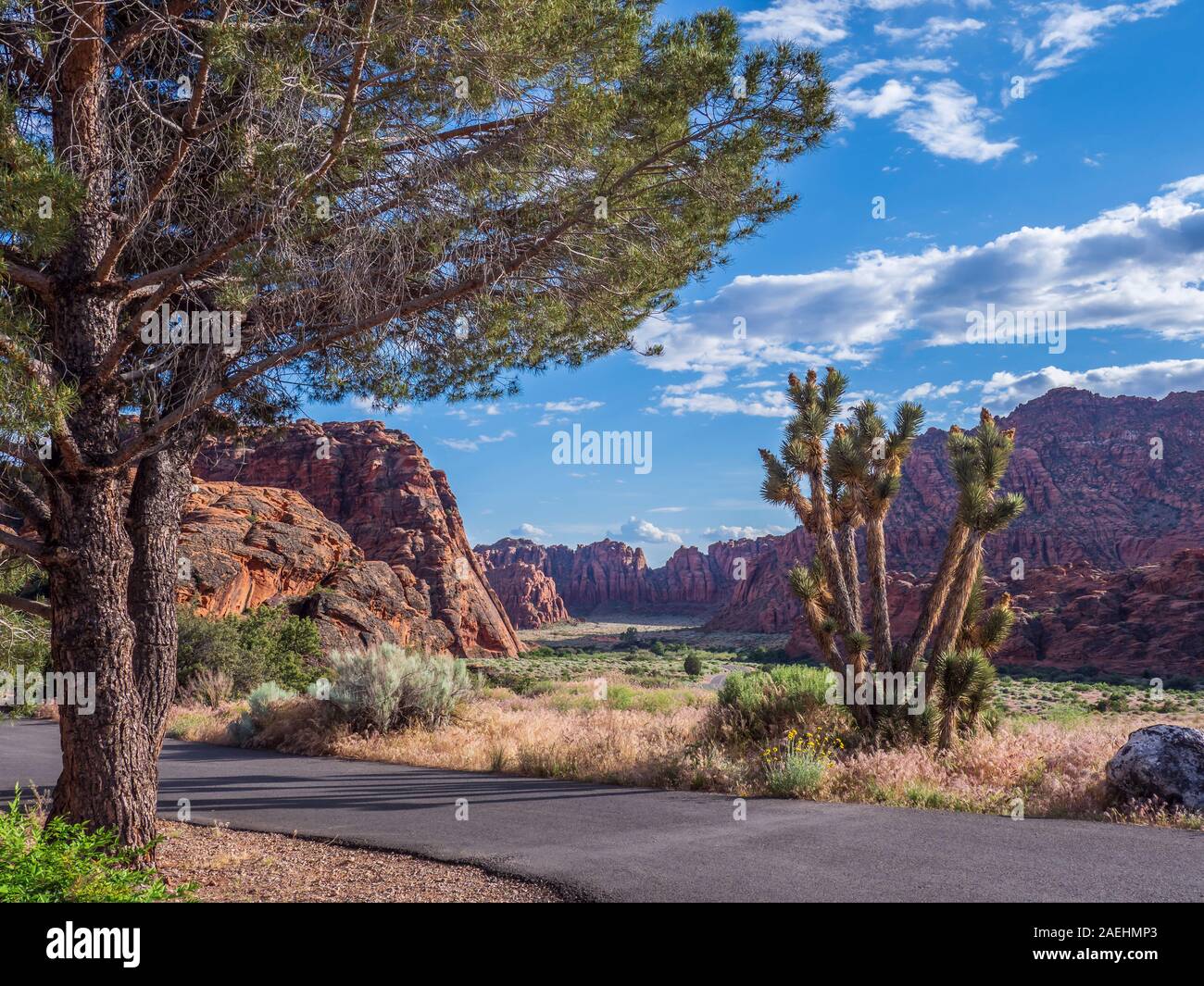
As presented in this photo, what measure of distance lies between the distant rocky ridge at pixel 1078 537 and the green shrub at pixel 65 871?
188 ft

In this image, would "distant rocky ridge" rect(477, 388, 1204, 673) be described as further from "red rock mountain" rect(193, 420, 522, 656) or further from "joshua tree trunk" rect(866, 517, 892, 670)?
"joshua tree trunk" rect(866, 517, 892, 670)

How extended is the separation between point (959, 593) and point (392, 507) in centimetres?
6188

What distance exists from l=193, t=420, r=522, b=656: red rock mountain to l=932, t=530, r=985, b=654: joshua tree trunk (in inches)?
1955

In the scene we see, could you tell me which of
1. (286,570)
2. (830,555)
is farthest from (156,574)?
(286,570)

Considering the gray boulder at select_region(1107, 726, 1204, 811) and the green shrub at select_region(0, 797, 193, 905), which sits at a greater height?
the green shrub at select_region(0, 797, 193, 905)

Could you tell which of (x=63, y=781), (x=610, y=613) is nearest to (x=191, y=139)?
(x=63, y=781)

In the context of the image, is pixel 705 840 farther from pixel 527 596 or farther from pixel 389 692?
pixel 527 596

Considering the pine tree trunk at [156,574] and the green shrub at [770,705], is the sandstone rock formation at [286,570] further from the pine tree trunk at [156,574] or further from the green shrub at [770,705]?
the pine tree trunk at [156,574]

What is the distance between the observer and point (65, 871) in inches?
206

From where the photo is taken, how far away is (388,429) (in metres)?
80.8

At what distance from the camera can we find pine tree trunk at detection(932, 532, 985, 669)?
1222 cm

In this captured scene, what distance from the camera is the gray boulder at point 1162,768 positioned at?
8.55m

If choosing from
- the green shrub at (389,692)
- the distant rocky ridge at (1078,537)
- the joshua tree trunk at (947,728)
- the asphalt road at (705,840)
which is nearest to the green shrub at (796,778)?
the asphalt road at (705,840)

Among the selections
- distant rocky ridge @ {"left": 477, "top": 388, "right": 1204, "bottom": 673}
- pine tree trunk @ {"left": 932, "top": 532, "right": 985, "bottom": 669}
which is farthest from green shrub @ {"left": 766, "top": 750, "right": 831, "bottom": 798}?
distant rocky ridge @ {"left": 477, "top": 388, "right": 1204, "bottom": 673}
